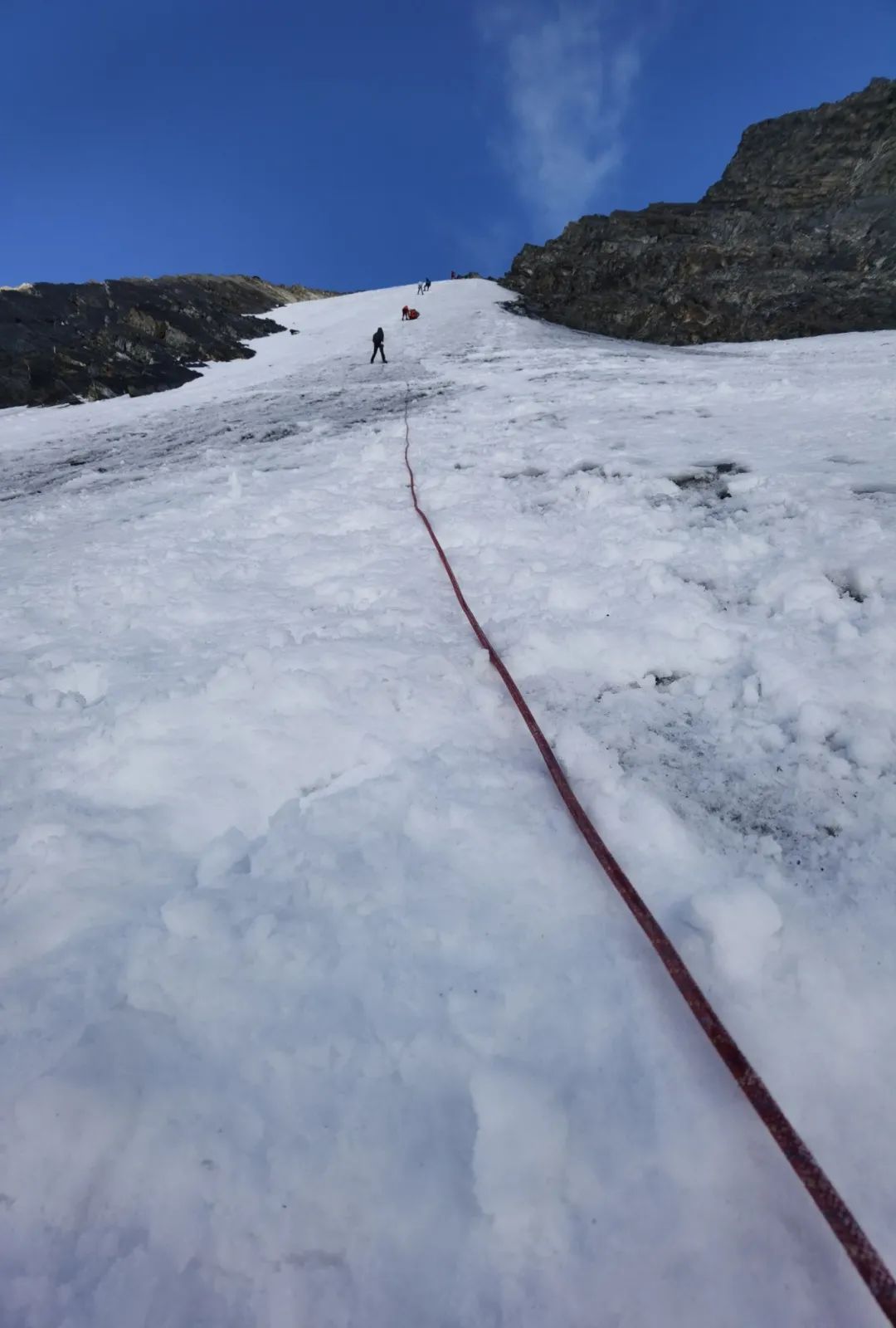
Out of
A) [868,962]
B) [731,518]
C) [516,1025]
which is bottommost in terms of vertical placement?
[516,1025]

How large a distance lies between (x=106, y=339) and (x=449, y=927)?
71.2ft

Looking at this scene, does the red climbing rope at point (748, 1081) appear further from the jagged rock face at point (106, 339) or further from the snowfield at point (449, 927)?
the jagged rock face at point (106, 339)

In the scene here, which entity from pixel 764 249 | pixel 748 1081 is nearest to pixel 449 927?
pixel 748 1081

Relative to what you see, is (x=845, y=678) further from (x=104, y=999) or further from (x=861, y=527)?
(x=104, y=999)

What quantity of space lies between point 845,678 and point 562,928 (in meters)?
1.73

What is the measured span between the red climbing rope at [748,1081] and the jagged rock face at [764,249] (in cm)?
2057

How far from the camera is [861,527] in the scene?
363cm

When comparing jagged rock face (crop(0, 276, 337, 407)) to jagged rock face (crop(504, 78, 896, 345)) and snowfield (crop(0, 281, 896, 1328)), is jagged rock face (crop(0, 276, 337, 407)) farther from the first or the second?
snowfield (crop(0, 281, 896, 1328))

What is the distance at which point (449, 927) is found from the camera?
1912 millimetres

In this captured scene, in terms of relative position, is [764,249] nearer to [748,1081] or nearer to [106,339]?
[106,339]

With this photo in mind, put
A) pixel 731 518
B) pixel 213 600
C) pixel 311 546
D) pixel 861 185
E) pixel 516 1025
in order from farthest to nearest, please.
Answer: pixel 861 185 → pixel 311 546 → pixel 731 518 → pixel 213 600 → pixel 516 1025

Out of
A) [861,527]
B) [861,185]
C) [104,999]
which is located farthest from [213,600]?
[861,185]

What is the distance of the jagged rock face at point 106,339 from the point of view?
15.2 metres

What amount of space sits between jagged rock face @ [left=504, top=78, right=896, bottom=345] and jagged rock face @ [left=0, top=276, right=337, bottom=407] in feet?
44.5
